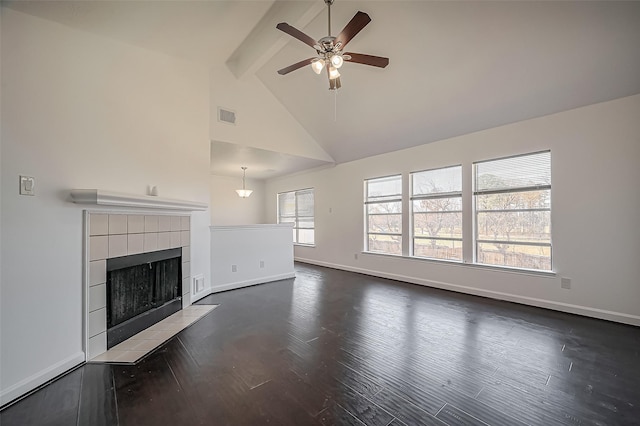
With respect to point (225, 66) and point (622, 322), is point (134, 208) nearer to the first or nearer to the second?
point (225, 66)

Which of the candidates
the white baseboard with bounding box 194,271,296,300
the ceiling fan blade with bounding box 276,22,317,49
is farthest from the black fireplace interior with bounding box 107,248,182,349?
the ceiling fan blade with bounding box 276,22,317,49

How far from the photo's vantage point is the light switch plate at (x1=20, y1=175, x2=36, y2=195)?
207 cm

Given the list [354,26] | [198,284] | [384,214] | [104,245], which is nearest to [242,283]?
[198,284]

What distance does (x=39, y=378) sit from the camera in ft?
6.88

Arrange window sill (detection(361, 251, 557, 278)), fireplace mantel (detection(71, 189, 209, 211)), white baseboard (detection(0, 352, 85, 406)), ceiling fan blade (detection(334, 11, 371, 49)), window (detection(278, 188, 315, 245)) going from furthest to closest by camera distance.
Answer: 1. window (detection(278, 188, 315, 245))
2. window sill (detection(361, 251, 557, 278))
3. fireplace mantel (detection(71, 189, 209, 211))
4. ceiling fan blade (detection(334, 11, 371, 49))
5. white baseboard (detection(0, 352, 85, 406))

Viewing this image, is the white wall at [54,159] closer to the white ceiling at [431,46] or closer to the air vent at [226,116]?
the white ceiling at [431,46]

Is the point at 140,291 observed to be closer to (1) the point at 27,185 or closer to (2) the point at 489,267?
(1) the point at 27,185

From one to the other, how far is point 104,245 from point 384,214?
4.79 meters

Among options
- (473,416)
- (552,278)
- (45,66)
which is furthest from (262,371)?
(552,278)

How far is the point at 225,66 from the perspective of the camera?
4.60 meters

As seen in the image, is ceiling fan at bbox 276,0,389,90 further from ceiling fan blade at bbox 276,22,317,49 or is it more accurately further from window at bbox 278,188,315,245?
window at bbox 278,188,315,245

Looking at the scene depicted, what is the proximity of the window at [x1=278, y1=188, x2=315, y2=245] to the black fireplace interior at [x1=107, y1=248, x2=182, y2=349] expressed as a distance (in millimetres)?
4294

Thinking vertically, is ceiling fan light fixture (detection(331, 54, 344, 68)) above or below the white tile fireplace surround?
above

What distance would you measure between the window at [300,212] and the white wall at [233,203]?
918mm
